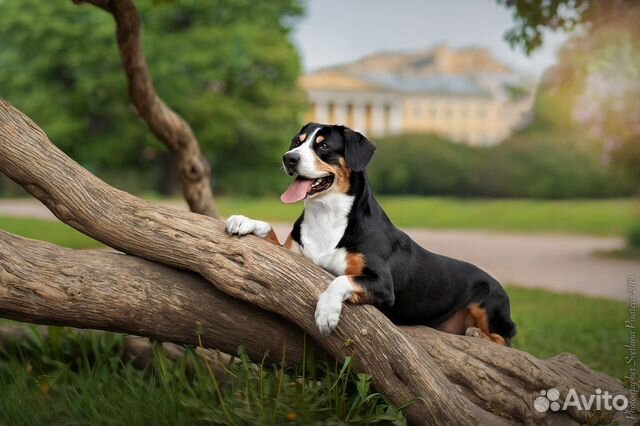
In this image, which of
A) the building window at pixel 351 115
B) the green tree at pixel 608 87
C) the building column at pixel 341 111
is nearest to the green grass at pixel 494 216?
the green tree at pixel 608 87

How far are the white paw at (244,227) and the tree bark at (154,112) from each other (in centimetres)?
242

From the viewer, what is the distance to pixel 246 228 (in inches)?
155

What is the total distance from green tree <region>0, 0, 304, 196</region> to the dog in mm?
19944

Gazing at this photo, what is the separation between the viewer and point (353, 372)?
3.93 metres

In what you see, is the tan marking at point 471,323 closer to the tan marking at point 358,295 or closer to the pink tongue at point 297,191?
the tan marking at point 358,295

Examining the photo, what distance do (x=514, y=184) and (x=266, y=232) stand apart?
25791 millimetres

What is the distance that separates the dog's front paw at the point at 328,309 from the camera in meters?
3.55

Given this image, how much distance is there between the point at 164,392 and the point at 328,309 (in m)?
1.17

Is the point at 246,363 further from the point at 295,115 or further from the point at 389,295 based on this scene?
the point at 295,115

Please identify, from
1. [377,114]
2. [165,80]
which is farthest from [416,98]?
[165,80]

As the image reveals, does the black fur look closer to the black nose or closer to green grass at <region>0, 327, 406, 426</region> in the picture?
the black nose

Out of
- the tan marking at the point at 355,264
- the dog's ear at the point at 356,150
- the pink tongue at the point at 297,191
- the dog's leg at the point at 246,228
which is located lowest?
the tan marking at the point at 355,264

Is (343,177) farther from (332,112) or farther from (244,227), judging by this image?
(332,112)

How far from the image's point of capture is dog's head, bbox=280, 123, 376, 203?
3.73 metres
